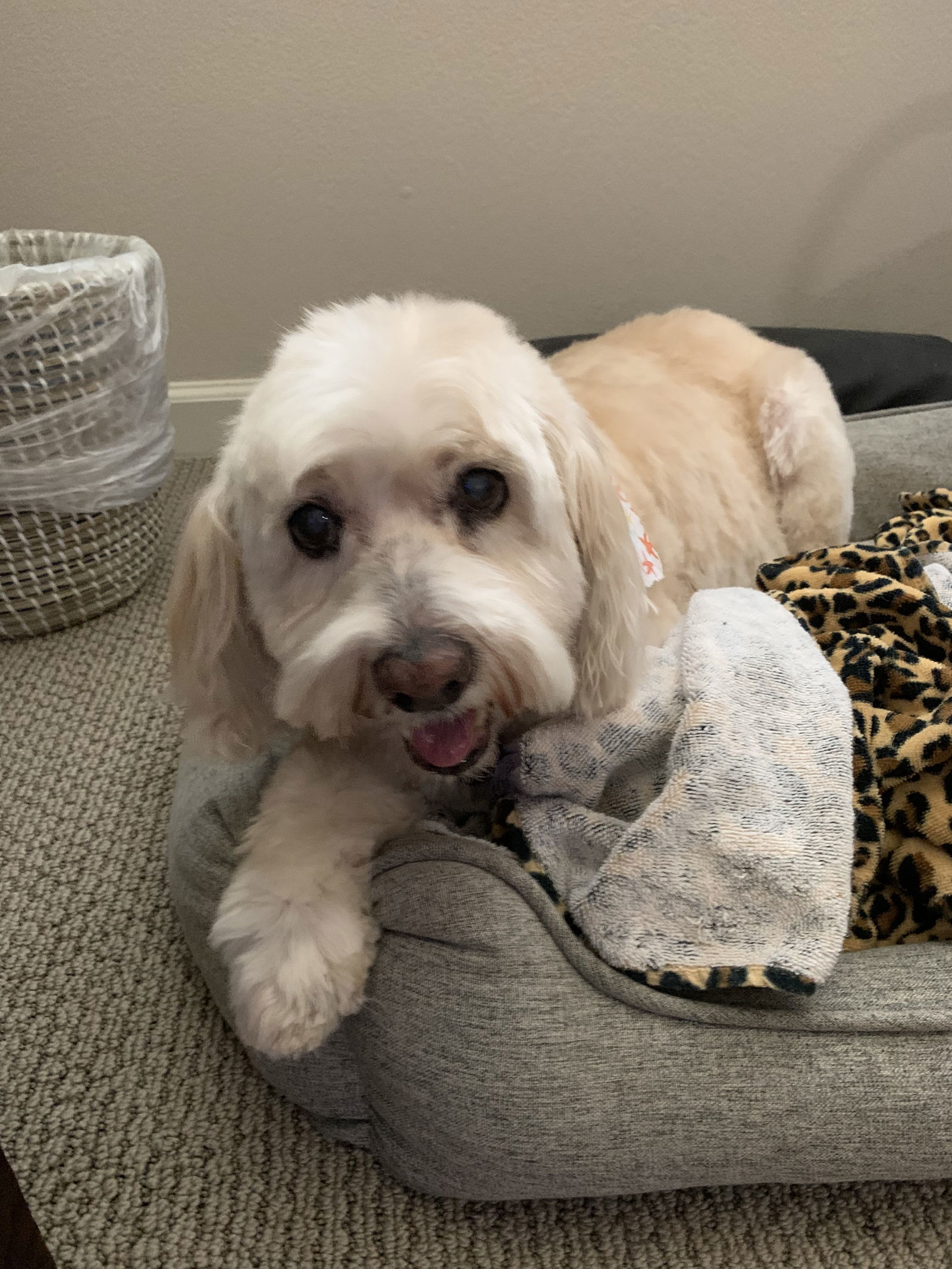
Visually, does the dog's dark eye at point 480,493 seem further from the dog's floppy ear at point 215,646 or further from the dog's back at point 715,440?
the dog's back at point 715,440

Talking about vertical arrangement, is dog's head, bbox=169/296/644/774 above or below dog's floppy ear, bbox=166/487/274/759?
above

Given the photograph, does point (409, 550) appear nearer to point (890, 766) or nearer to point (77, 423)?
point (890, 766)

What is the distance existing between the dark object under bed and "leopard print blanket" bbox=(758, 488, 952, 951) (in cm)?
Answer: 77

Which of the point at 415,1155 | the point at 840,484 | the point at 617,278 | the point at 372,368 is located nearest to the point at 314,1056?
the point at 415,1155

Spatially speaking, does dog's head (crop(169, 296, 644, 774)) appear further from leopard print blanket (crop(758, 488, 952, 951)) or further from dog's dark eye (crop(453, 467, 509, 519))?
leopard print blanket (crop(758, 488, 952, 951))

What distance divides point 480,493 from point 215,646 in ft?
1.00

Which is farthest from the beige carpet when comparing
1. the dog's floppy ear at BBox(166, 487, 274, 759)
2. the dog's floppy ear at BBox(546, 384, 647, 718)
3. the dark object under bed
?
the dark object under bed

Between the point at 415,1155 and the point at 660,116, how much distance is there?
2.00 metres

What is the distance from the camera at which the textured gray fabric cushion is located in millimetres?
810

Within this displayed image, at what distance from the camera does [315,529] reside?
84 centimetres

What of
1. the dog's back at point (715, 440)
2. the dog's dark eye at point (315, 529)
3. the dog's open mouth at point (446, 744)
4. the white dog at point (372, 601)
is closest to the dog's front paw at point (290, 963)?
the white dog at point (372, 601)

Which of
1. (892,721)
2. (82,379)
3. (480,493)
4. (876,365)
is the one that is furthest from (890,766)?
(82,379)

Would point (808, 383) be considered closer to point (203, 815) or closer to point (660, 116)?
point (660, 116)

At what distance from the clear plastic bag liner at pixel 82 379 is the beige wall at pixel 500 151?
1.39ft
